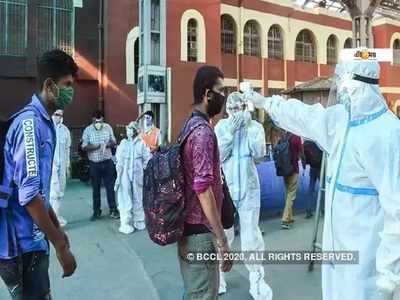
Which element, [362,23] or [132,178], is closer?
[362,23]

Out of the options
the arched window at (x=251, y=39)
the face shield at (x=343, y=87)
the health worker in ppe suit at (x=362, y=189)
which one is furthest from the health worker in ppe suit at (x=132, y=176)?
the arched window at (x=251, y=39)

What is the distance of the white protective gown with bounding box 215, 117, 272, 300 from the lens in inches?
181

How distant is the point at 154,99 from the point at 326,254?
347 inches

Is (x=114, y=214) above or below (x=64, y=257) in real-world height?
below

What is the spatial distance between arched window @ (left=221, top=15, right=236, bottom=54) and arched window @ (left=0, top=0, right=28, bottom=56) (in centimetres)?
838

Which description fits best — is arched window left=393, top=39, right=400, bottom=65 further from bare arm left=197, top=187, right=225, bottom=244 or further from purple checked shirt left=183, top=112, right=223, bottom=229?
bare arm left=197, top=187, right=225, bottom=244

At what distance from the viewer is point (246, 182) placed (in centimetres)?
Answer: 479

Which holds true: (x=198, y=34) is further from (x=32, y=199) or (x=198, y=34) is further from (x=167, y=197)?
(x=32, y=199)

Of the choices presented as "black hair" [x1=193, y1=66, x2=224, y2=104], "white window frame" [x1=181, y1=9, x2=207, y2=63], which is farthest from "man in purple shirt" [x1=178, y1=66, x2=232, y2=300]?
"white window frame" [x1=181, y1=9, x2=207, y2=63]

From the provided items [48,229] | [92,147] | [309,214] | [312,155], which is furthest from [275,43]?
[48,229]

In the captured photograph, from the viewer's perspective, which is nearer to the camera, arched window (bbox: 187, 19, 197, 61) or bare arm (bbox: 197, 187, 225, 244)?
bare arm (bbox: 197, 187, 225, 244)

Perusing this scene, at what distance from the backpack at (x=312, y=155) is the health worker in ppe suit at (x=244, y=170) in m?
3.84

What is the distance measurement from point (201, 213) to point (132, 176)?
5.29 m

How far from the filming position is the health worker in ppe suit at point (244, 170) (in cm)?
461
